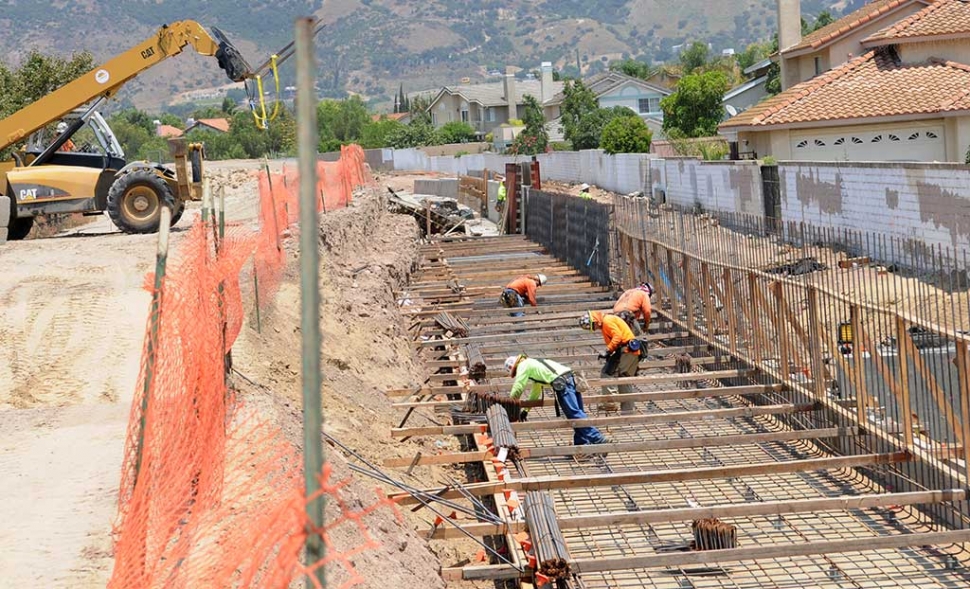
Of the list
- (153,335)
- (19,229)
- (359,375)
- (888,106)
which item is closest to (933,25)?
(888,106)

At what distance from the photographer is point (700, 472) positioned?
912 centimetres

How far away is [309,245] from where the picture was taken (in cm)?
221

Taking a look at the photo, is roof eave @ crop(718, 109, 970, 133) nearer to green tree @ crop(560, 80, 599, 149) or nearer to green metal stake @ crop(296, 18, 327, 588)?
green metal stake @ crop(296, 18, 327, 588)

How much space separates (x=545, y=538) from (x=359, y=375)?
226 inches

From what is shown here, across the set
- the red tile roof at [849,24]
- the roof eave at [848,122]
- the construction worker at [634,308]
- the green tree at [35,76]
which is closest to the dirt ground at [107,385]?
the construction worker at [634,308]

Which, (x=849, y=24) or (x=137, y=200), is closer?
(x=137, y=200)

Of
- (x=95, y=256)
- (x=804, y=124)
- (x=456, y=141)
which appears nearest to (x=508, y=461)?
(x=95, y=256)

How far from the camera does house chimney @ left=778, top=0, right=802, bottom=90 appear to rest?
130ft

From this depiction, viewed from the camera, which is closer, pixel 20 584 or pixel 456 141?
pixel 20 584

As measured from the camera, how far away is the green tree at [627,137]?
45.2 meters

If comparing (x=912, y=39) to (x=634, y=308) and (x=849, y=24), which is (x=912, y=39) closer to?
(x=849, y=24)

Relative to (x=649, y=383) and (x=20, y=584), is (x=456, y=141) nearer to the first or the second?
(x=649, y=383)

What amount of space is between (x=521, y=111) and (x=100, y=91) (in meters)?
81.0

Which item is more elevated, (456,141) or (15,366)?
(456,141)
